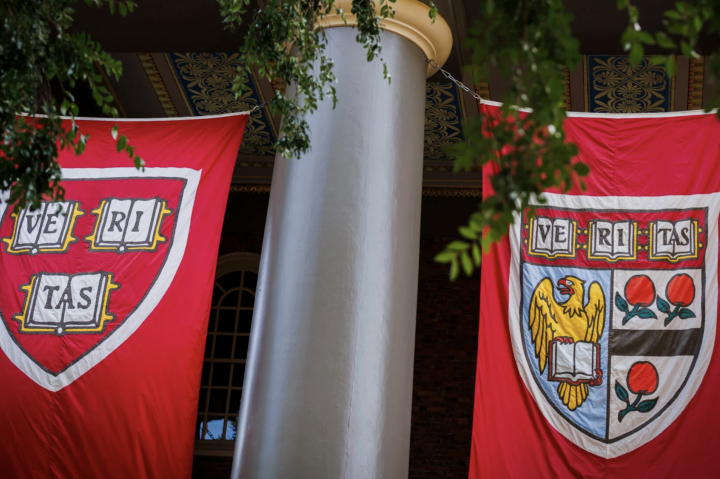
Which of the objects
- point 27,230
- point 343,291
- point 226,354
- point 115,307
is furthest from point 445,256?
point 226,354

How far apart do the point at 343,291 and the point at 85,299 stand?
1713mm

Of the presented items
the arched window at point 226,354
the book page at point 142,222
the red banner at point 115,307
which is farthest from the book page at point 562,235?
the arched window at point 226,354

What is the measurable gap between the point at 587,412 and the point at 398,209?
5.16 ft

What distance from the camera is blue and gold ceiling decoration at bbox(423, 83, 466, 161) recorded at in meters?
8.57

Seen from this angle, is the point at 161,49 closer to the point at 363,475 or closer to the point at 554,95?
the point at 363,475

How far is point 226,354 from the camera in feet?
38.1

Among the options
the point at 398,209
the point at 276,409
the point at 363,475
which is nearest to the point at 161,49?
the point at 398,209

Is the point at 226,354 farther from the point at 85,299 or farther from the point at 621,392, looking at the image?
the point at 621,392

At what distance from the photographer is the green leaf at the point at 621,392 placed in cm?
461

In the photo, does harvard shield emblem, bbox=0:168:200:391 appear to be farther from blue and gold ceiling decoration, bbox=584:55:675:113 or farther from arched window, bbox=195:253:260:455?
arched window, bbox=195:253:260:455

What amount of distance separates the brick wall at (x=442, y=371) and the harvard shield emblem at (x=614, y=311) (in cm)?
602

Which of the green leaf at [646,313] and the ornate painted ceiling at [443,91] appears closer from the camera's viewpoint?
the green leaf at [646,313]

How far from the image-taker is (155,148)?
5.62 meters

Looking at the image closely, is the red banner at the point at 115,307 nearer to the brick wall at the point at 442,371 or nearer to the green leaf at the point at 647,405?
the green leaf at the point at 647,405
